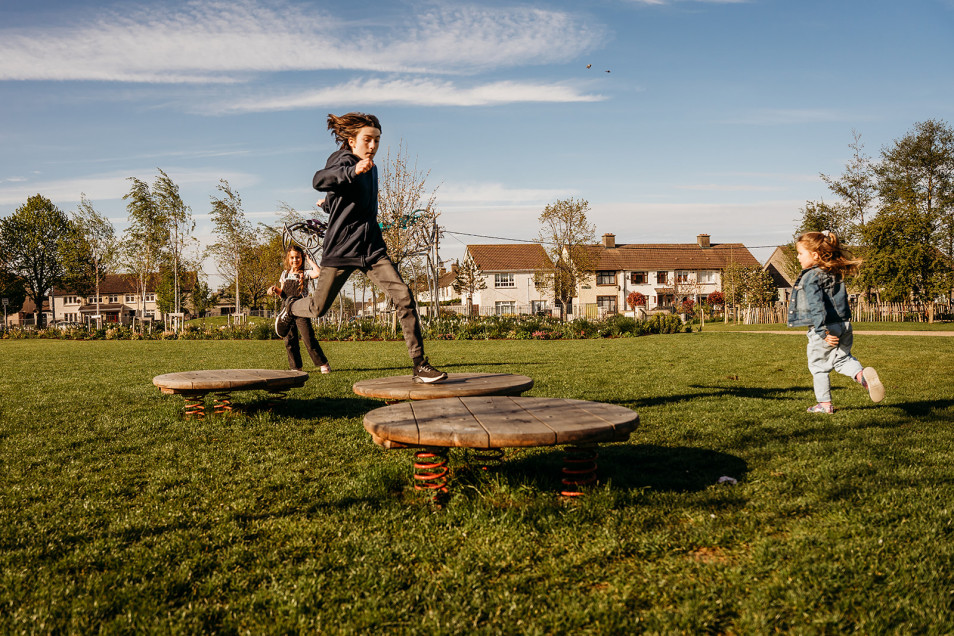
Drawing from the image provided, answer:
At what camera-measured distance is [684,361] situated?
40.4ft

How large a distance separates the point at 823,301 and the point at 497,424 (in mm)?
4411

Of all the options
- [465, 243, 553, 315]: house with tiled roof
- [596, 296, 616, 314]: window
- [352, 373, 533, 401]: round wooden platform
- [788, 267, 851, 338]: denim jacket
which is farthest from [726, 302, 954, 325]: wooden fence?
[352, 373, 533, 401]: round wooden platform

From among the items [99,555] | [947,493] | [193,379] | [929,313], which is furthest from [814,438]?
[929,313]

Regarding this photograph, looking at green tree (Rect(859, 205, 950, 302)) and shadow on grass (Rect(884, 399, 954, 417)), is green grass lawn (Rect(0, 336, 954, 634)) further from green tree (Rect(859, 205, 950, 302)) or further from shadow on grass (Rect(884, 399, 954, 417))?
green tree (Rect(859, 205, 950, 302))

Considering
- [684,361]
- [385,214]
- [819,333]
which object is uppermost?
[385,214]

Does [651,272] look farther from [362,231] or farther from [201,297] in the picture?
[362,231]

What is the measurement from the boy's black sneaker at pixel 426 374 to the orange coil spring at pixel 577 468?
60.6 inches

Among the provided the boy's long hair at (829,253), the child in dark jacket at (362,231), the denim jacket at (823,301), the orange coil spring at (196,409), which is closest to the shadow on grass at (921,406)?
the denim jacket at (823,301)

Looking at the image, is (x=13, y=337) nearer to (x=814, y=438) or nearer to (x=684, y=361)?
(x=684, y=361)

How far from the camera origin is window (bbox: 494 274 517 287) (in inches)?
2498

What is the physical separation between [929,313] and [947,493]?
1385 inches

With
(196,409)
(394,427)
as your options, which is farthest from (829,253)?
(196,409)

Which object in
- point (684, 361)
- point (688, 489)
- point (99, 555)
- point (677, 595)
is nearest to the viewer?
point (677, 595)

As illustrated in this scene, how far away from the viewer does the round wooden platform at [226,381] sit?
566 cm
